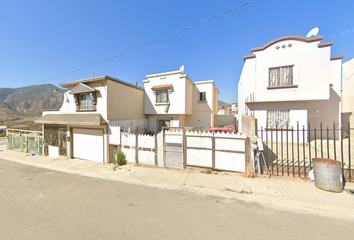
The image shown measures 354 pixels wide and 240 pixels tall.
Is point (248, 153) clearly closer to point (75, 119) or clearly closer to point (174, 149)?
point (174, 149)

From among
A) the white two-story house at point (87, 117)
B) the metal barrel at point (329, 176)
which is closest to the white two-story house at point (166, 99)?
the white two-story house at point (87, 117)

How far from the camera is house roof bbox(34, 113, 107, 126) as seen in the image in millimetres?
7529

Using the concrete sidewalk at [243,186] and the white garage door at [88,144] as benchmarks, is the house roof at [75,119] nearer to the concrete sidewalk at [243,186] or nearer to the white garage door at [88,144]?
the white garage door at [88,144]

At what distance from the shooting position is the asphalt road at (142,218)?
269 centimetres

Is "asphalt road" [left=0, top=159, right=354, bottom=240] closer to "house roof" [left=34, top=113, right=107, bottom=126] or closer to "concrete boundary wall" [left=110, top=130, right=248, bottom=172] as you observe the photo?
"concrete boundary wall" [left=110, top=130, right=248, bottom=172]

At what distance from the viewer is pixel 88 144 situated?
8.43 m

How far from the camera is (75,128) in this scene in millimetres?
8883

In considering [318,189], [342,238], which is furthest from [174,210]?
[318,189]

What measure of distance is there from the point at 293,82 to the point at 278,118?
266 cm

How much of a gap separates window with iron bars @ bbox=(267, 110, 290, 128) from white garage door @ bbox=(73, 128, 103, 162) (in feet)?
39.5

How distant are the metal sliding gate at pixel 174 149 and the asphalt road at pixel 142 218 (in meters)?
1.91

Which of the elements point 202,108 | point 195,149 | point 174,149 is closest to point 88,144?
point 174,149

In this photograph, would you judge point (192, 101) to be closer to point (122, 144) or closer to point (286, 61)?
point (286, 61)

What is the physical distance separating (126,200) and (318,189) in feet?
21.1
